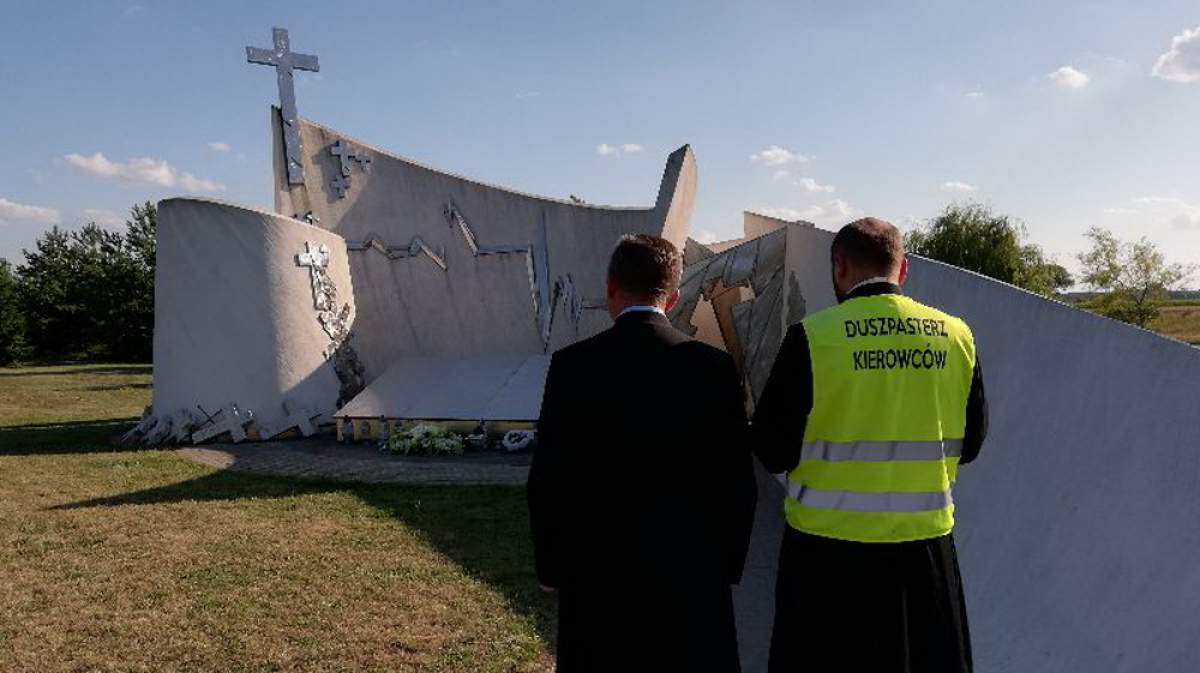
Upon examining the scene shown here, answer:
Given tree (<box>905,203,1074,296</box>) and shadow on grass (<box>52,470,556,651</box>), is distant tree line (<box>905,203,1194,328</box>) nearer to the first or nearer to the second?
tree (<box>905,203,1074,296</box>)

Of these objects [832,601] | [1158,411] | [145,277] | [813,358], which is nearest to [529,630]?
[832,601]

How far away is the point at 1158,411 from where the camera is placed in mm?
3516

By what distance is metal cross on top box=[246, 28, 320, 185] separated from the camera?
13649 mm

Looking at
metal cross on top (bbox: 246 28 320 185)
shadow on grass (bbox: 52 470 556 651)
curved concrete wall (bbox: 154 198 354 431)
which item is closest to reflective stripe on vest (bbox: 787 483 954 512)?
shadow on grass (bbox: 52 470 556 651)

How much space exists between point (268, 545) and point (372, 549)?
3.11ft

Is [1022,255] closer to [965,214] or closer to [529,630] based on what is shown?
[965,214]

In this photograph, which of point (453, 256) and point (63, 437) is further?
point (453, 256)

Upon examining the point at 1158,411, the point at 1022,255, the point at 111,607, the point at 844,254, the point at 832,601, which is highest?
the point at 1022,255

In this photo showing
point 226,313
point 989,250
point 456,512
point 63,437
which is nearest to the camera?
point 456,512

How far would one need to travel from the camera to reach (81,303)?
4216 cm

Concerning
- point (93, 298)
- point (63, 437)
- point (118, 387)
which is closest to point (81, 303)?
point (93, 298)

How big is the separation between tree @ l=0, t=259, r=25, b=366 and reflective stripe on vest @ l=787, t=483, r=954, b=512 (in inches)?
1876

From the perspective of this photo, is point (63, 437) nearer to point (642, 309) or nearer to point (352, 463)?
point (352, 463)

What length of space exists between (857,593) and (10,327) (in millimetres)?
48032
